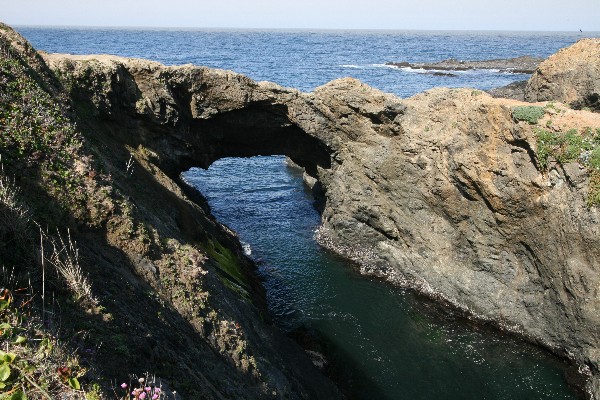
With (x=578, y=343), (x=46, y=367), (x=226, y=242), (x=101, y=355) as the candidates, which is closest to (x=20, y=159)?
(x=101, y=355)

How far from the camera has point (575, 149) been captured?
67.9 feet

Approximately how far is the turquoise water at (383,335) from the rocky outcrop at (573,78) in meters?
19.9

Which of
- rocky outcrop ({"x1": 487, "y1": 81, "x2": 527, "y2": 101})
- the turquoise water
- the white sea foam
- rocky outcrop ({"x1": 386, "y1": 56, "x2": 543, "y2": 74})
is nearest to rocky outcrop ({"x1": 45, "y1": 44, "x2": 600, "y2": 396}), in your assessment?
the turquoise water

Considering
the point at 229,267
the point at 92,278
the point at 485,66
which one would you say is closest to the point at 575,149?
the point at 229,267

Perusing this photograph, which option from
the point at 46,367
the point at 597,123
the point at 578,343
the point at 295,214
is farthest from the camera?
the point at 295,214

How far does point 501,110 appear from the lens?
23.3 meters

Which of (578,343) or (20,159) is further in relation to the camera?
(578,343)

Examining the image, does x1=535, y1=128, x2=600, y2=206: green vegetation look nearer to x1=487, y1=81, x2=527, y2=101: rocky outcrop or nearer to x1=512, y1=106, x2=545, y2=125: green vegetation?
x1=512, y1=106, x2=545, y2=125: green vegetation

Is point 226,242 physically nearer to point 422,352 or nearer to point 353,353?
point 353,353

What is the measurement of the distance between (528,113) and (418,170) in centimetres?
759

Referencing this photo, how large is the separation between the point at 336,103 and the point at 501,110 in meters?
11.1

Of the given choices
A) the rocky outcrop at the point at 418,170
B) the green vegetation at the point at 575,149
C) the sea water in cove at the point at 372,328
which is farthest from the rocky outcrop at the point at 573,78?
the sea water in cove at the point at 372,328

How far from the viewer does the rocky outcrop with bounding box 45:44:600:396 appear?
875 inches

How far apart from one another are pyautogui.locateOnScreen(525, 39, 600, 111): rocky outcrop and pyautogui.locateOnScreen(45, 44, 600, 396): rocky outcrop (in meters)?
11.8
